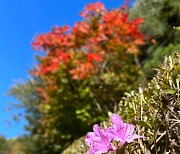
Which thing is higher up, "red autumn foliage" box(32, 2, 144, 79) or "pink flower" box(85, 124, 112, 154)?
"red autumn foliage" box(32, 2, 144, 79)

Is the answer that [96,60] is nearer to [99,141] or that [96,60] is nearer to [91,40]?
[91,40]

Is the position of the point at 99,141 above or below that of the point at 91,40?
below

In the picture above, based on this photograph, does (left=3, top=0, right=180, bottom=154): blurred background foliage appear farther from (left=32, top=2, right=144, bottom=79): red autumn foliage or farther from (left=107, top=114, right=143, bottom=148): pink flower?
(left=107, top=114, right=143, bottom=148): pink flower

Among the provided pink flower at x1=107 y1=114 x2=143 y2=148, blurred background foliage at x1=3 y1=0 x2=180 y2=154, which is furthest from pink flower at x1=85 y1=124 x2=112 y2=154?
blurred background foliage at x1=3 y1=0 x2=180 y2=154

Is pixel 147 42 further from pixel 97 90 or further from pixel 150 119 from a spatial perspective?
pixel 150 119

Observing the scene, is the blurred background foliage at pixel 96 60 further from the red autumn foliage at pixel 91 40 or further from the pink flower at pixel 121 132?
the pink flower at pixel 121 132

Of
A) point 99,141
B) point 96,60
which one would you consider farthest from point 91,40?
point 99,141
